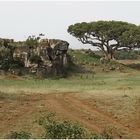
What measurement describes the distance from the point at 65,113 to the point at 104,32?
1421 inches

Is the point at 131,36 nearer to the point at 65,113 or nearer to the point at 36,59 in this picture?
the point at 36,59

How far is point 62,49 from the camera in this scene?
135 feet

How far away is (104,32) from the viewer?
181 ft

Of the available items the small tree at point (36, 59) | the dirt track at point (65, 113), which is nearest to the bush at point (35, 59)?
the small tree at point (36, 59)

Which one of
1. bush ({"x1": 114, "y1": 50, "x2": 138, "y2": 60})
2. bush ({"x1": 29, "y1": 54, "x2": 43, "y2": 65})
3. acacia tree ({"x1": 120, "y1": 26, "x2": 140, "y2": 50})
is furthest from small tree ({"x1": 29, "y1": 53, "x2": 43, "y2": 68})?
bush ({"x1": 114, "y1": 50, "x2": 138, "y2": 60})

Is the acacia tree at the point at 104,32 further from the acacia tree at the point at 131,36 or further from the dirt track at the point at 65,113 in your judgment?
the dirt track at the point at 65,113

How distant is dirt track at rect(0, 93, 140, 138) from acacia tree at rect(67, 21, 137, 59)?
3068 centimetres

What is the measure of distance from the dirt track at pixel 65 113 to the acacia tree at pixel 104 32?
1208 inches

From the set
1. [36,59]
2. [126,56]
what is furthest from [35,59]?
[126,56]

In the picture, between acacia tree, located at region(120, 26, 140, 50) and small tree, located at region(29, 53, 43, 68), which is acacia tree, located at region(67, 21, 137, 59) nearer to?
acacia tree, located at region(120, 26, 140, 50)

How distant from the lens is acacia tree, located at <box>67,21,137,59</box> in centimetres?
5506

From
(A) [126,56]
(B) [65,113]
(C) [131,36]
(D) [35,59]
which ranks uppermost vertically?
(C) [131,36]

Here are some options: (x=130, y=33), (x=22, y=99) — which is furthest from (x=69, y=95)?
(x=130, y=33)

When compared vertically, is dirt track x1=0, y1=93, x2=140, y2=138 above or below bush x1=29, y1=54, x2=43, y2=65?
below
